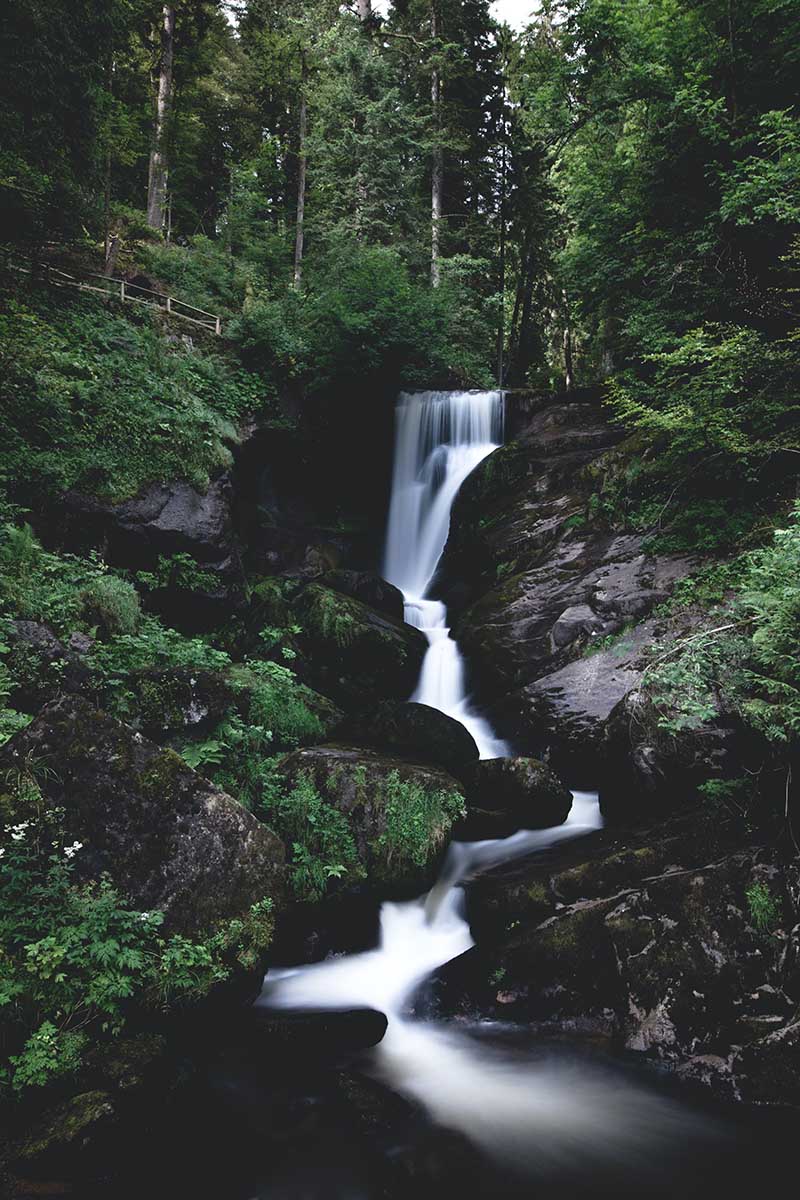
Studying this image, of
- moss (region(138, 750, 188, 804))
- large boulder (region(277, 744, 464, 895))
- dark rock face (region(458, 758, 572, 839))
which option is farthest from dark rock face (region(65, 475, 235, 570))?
dark rock face (region(458, 758, 572, 839))

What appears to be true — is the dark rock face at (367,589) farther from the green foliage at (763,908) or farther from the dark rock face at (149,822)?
Result: the green foliage at (763,908)

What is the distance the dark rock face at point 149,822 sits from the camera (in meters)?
4.54

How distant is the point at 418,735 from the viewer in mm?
8688

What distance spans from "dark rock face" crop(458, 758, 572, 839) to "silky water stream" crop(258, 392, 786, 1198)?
0.53 feet

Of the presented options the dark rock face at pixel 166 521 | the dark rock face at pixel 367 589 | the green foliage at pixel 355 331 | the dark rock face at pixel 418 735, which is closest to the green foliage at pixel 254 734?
the dark rock face at pixel 418 735

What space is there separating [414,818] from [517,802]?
1594 mm

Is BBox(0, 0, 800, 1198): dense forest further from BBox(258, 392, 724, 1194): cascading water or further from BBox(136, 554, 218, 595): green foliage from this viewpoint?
BBox(258, 392, 724, 1194): cascading water

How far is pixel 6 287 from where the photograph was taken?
35.0 feet

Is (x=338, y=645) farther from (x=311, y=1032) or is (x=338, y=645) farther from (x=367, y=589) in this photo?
(x=311, y=1032)

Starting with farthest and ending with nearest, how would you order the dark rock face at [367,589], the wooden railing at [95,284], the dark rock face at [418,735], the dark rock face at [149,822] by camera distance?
the dark rock face at [367,589] → the wooden railing at [95,284] → the dark rock face at [418,735] → the dark rock face at [149,822]

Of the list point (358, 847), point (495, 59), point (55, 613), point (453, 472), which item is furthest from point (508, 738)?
point (495, 59)

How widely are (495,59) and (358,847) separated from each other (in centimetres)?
2747

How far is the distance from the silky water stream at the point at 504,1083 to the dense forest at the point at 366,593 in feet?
0.74

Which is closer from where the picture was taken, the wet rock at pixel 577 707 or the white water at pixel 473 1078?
the white water at pixel 473 1078
